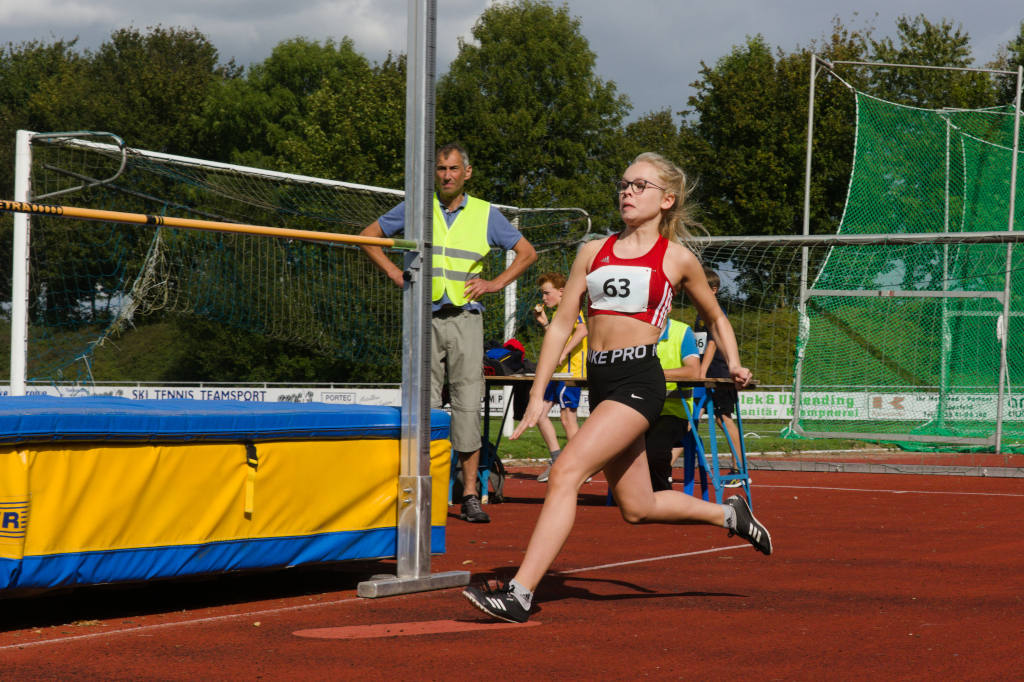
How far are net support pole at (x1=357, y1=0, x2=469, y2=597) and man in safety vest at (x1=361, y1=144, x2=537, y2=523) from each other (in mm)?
2496

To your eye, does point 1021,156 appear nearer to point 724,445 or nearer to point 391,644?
point 724,445

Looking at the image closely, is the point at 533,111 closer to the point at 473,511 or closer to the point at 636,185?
the point at 473,511

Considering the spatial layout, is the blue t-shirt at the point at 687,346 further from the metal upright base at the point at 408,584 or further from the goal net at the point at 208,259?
the metal upright base at the point at 408,584

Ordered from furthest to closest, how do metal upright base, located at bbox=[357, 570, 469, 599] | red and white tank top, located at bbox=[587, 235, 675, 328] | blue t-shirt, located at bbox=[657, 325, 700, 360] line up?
blue t-shirt, located at bbox=[657, 325, 700, 360] < metal upright base, located at bbox=[357, 570, 469, 599] < red and white tank top, located at bbox=[587, 235, 675, 328]

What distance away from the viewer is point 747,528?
585cm

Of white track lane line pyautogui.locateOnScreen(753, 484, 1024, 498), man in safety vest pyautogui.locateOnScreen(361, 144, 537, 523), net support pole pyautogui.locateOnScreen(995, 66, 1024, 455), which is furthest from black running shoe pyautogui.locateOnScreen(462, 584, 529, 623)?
net support pole pyautogui.locateOnScreen(995, 66, 1024, 455)

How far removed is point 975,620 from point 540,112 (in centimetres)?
5242

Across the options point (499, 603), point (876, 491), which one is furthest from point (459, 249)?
point (876, 491)

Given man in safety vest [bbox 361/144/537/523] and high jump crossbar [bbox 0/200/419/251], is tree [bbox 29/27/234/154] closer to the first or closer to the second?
man in safety vest [bbox 361/144/537/523]

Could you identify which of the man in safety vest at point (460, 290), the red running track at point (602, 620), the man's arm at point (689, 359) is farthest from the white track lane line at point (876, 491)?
the man in safety vest at point (460, 290)

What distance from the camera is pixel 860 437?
20.7m

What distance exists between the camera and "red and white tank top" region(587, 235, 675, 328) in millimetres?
5344

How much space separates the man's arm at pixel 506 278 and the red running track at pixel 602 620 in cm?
154

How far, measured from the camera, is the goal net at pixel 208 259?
40.9 ft
